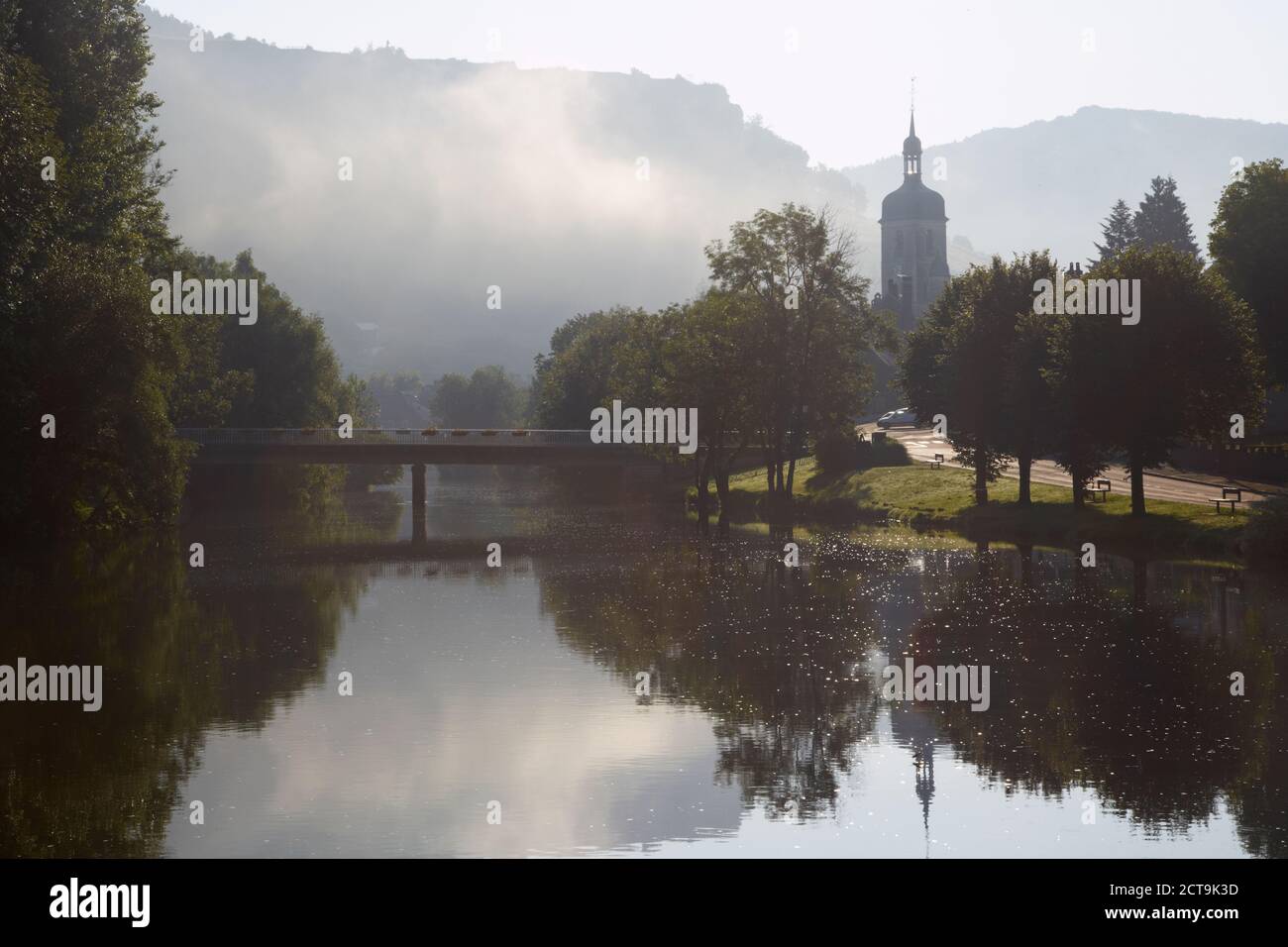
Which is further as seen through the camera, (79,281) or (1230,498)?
(1230,498)

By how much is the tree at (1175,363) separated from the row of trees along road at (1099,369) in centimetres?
4

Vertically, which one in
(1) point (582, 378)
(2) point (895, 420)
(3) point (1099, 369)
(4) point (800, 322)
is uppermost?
(4) point (800, 322)

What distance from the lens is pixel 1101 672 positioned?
34812 millimetres

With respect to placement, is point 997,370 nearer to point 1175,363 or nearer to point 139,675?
point 1175,363

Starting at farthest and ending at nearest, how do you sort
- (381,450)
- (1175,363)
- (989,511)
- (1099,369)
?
(381,450) < (989,511) < (1099,369) < (1175,363)

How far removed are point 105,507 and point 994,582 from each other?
39.3m

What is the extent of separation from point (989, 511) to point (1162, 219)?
10635 centimetres

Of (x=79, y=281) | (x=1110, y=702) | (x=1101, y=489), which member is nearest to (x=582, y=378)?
(x=1101, y=489)

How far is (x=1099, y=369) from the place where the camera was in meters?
65.4


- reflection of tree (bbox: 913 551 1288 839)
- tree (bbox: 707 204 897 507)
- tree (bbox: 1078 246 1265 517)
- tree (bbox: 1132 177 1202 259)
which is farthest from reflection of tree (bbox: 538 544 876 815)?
tree (bbox: 1132 177 1202 259)

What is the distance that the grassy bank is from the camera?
6431 centimetres

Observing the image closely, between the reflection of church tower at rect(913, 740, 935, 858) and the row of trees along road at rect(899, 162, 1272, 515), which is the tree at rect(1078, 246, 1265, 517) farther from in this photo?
the reflection of church tower at rect(913, 740, 935, 858)
